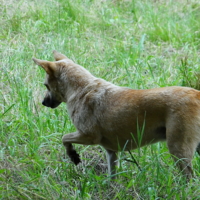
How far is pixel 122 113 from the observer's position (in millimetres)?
4086

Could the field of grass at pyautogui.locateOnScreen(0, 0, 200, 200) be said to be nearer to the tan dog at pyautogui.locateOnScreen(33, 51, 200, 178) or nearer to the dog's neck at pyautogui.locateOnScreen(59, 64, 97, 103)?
the tan dog at pyautogui.locateOnScreen(33, 51, 200, 178)

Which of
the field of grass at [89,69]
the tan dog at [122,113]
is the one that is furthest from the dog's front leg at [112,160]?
the field of grass at [89,69]

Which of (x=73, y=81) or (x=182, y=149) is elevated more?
(x=73, y=81)

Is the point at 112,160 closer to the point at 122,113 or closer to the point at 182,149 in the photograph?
the point at 122,113

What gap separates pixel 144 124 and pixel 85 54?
11.9ft

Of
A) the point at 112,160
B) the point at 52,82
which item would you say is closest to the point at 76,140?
the point at 112,160

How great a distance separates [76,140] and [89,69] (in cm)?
246

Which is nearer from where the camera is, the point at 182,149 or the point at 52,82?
the point at 182,149

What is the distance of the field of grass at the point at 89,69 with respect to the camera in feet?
12.6

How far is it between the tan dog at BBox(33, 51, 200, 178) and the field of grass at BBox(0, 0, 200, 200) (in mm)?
239

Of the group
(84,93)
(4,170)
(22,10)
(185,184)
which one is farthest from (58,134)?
(22,10)

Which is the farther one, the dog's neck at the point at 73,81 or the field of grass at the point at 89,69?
the dog's neck at the point at 73,81

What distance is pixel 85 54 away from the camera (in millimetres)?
7289

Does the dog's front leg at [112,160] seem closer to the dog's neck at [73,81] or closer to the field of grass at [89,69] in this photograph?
the field of grass at [89,69]
